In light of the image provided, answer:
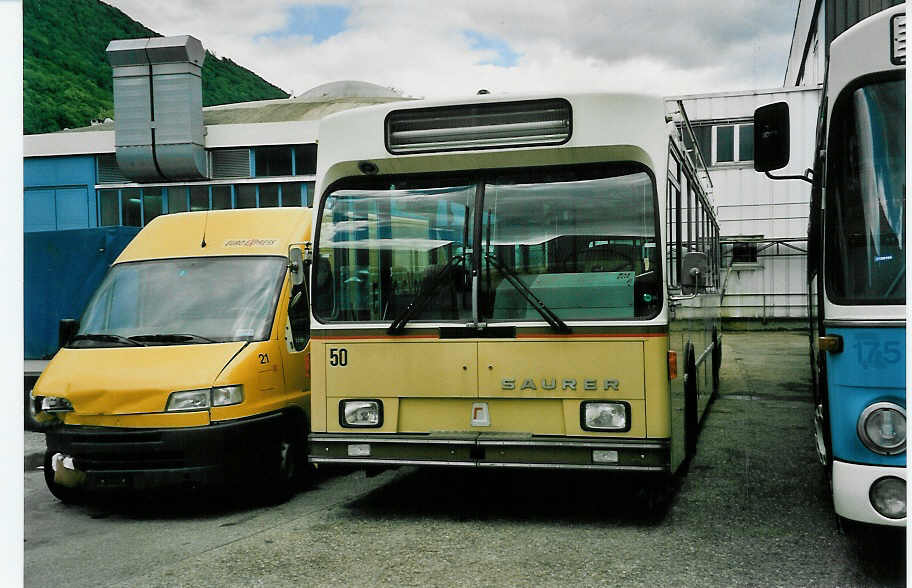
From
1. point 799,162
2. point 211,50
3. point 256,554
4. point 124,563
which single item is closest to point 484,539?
point 256,554

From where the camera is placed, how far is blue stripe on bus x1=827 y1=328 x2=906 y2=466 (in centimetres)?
436

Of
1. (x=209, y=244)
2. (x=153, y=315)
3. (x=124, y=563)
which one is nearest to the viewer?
(x=124, y=563)

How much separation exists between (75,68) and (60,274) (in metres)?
5.70

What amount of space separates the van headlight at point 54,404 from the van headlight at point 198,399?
0.86m

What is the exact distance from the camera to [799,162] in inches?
993

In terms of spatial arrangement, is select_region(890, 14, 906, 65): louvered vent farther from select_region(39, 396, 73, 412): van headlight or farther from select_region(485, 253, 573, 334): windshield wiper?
select_region(39, 396, 73, 412): van headlight

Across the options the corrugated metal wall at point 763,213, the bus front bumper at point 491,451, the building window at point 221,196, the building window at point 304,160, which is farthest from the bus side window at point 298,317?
the corrugated metal wall at point 763,213

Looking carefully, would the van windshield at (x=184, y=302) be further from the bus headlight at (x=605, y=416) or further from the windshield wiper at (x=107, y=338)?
the bus headlight at (x=605, y=416)

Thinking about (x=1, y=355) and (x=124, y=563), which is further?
(x=124, y=563)

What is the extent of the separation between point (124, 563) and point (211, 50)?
4.86 m

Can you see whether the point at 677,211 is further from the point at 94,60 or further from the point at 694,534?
the point at 94,60

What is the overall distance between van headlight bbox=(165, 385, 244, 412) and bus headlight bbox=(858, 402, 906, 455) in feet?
14.6

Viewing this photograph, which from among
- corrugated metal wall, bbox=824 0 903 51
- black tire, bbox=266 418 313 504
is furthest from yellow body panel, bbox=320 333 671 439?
corrugated metal wall, bbox=824 0 903 51

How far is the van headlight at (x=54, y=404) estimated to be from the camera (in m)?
6.87
